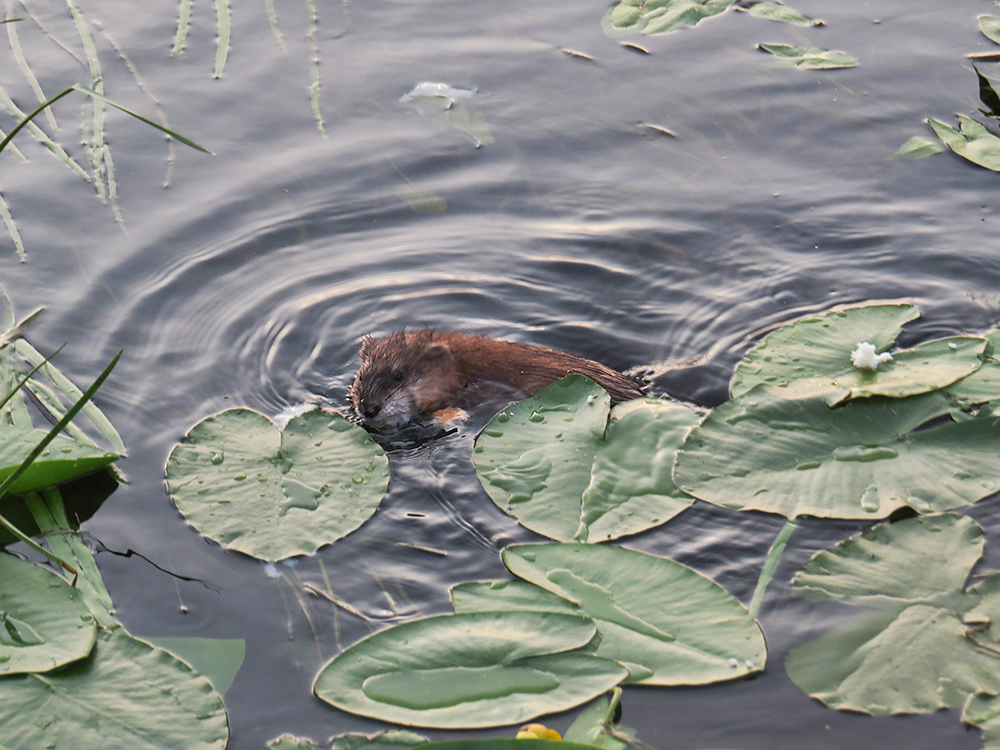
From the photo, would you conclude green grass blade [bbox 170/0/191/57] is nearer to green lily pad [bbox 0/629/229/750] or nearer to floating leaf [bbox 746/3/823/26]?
floating leaf [bbox 746/3/823/26]

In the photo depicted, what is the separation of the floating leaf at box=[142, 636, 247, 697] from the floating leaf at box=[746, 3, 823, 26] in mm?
4966

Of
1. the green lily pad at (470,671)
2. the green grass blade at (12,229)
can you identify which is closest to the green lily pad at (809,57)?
the green grass blade at (12,229)

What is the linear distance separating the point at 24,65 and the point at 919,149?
4777mm

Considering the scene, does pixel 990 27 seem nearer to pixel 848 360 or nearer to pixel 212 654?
pixel 848 360

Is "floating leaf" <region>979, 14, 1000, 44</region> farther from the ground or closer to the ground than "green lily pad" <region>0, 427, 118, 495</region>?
farther from the ground

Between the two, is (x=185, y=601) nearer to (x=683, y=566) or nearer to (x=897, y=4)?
(x=683, y=566)

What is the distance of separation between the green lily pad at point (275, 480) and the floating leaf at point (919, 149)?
131 inches

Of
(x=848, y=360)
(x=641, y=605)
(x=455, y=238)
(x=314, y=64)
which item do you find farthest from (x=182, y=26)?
(x=641, y=605)

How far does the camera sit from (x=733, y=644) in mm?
3045

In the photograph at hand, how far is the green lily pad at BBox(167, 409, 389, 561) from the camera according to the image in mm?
3498

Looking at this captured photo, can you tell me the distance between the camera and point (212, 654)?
3217 mm

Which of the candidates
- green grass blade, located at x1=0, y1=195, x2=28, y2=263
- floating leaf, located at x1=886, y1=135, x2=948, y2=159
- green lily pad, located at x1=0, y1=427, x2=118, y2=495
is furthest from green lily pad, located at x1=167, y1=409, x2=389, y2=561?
floating leaf, located at x1=886, y1=135, x2=948, y2=159

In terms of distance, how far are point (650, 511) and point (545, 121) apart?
308 cm

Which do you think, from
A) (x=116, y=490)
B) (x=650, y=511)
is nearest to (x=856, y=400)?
(x=650, y=511)
